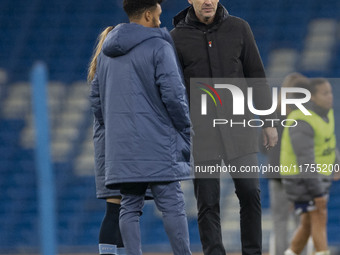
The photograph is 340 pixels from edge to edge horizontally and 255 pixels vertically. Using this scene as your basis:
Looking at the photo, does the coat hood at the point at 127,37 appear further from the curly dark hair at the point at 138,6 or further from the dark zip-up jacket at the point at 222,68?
the dark zip-up jacket at the point at 222,68

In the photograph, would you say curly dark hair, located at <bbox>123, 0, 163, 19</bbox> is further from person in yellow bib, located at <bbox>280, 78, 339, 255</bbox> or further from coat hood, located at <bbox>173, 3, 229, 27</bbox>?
person in yellow bib, located at <bbox>280, 78, 339, 255</bbox>

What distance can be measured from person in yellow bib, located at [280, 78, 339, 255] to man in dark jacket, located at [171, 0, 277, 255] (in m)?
1.98

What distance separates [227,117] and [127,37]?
29.7 inches

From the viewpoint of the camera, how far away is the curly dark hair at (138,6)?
465 centimetres

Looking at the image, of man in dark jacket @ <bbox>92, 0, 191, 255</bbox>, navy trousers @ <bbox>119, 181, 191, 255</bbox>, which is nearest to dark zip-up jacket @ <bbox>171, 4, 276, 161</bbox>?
man in dark jacket @ <bbox>92, 0, 191, 255</bbox>

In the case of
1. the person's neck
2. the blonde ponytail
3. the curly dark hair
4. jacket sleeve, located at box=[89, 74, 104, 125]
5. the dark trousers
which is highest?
the curly dark hair

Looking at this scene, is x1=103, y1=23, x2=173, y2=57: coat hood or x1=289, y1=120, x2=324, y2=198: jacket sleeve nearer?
x1=103, y1=23, x2=173, y2=57: coat hood

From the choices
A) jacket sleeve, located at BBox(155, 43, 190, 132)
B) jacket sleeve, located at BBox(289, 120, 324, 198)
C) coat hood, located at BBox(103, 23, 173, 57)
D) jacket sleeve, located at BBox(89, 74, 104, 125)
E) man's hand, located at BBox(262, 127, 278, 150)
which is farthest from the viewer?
jacket sleeve, located at BBox(289, 120, 324, 198)

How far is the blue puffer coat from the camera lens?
450 cm

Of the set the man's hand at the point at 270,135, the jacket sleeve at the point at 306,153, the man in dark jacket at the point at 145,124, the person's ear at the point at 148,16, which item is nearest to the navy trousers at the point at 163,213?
the man in dark jacket at the point at 145,124

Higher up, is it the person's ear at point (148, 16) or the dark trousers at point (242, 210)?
the person's ear at point (148, 16)

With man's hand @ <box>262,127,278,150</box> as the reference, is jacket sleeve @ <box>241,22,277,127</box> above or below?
above

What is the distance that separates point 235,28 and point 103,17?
33.8ft

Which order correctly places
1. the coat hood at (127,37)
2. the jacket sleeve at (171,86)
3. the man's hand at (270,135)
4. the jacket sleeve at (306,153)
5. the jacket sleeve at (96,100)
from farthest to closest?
the jacket sleeve at (306,153) < the man's hand at (270,135) < the jacket sleeve at (96,100) < the coat hood at (127,37) < the jacket sleeve at (171,86)
